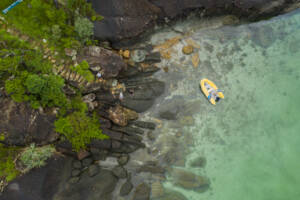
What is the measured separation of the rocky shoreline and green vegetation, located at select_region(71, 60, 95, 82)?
0.28m

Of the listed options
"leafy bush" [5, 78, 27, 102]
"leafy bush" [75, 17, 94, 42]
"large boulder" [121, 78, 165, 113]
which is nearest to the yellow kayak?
"large boulder" [121, 78, 165, 113]

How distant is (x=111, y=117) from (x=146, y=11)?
6578 mm

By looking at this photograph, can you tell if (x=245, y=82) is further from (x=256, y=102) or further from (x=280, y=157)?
(x=280, y=157)

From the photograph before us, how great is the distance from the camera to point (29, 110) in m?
9.55

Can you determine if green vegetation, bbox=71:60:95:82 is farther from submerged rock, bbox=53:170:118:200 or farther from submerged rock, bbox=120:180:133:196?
submerged rock, bbox=120:180:133:196

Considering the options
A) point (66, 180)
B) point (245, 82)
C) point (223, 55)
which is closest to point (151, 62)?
point (223, 55)

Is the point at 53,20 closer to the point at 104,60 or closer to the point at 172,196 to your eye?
the point at 104,60

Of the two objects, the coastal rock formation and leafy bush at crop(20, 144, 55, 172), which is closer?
leafy bush at crop(20, 144, 55, 172)

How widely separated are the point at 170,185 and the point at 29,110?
8470 mm

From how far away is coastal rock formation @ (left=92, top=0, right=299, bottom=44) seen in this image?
35.9 feet

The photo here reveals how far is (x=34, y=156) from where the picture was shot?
31.0ft

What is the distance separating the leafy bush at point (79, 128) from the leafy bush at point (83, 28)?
4208 millimetres

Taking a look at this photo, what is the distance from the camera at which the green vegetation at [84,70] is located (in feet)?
33.8

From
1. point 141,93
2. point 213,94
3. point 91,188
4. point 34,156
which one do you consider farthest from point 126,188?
point 213,94
